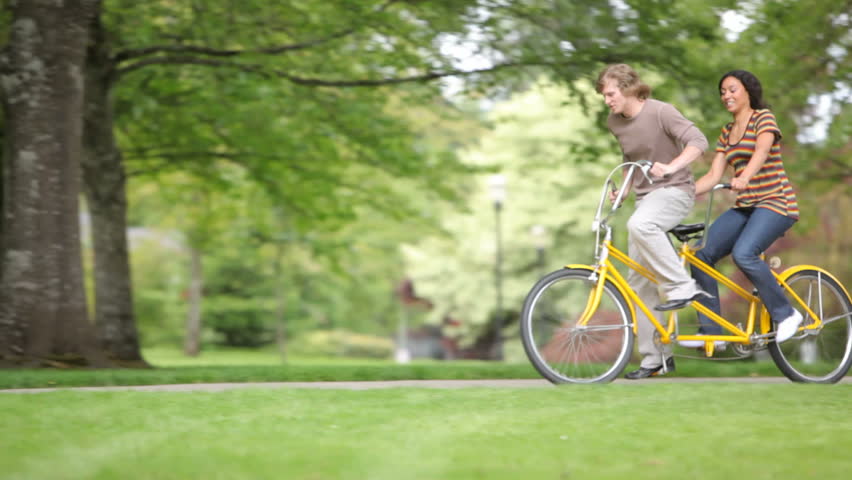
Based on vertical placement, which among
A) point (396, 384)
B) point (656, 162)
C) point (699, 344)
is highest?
point (656, 162)

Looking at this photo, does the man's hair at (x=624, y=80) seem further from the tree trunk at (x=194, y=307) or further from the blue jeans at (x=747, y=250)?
the tree trunk at (x=194, y=307)

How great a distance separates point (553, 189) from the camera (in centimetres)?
3155

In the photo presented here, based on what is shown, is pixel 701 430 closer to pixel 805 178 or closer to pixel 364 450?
pixel 364 450

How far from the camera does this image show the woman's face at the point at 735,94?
6.14m

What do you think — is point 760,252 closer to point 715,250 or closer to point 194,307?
point 715,250

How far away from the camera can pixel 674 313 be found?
626cm

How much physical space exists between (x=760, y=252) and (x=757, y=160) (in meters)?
0.64

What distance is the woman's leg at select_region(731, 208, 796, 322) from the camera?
609cm

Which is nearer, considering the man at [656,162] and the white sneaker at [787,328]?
the man at [656,162]

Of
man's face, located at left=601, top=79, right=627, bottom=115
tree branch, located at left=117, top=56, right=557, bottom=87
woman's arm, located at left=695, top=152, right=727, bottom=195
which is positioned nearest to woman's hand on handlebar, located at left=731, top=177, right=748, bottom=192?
woman's arm, located at left=695, top=152, right=727, bottom=195

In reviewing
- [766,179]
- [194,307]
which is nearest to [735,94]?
[766,179]

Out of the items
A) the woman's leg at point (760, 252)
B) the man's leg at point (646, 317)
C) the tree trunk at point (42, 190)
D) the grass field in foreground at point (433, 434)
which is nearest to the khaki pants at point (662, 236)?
the man's leg at point (646, 317)

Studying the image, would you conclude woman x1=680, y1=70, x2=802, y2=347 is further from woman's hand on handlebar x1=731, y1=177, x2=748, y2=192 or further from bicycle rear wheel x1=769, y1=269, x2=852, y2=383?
bicycle rear wheel x1=769, y1=269, x2=852, y2=383

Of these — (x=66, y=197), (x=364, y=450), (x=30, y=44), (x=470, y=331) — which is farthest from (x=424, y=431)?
(x=470, y=331)
